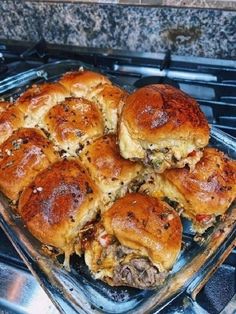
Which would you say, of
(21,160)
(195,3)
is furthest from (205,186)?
(195,3)

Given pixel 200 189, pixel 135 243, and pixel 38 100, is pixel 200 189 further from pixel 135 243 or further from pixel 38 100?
pixel 38 100

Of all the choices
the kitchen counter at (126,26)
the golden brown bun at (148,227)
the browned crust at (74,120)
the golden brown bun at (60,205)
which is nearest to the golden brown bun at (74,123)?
the browned crust at (74,120)

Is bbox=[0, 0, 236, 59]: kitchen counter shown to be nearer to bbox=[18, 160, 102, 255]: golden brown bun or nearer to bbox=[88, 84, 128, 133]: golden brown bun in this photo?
bbox=[88, 84, 128, 133]: golden brown bun

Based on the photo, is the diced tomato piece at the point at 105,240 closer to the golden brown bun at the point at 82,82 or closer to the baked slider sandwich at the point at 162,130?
the baked slider sandwich at the point at 162,130

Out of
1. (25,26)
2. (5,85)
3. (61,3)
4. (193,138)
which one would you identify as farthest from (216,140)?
(25,26)

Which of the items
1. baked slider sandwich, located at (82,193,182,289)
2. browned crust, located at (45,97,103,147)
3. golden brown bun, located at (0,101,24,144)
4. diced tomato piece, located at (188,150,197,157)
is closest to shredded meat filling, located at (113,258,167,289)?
baked slider sandwich, located at (82,193,182,289)

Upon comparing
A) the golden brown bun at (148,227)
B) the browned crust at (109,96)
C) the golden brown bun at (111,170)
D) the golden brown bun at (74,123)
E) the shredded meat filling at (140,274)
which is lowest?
the shredded meat filling at (140,274)
